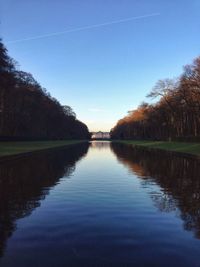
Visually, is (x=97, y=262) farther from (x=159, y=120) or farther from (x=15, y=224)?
(x=159, y=120)

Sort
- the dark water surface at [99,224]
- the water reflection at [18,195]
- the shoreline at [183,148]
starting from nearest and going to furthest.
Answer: the dark water surface at [99,224] → the water reflection at [18,195] → the shoreline at [183,148]

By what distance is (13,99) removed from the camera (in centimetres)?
8375

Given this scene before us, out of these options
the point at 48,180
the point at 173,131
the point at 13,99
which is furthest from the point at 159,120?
the point at 48,180

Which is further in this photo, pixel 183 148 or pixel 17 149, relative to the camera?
pixel 183 148

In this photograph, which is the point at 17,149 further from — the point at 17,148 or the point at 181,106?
the point at 181,106

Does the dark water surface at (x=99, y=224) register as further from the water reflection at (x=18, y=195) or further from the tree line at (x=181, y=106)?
the tree line at (x=181, y=106)

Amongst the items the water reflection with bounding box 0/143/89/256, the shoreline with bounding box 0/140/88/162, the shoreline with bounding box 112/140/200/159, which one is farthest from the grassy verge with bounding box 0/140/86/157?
the shoreline with bounding box 112/140/200/159

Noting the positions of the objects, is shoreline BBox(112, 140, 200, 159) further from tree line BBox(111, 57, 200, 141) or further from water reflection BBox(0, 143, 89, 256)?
water reflection BBox(0, 143, 89, 256)

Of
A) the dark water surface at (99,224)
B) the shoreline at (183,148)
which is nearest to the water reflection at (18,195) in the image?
the dark water surface at (99,224)

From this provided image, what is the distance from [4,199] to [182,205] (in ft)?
18.3

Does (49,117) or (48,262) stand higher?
(49,117)

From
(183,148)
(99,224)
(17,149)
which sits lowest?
(99,224)

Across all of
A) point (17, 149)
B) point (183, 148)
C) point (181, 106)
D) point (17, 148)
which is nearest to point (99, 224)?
point (17, 149)

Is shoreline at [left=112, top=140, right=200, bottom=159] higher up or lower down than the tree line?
lower down
